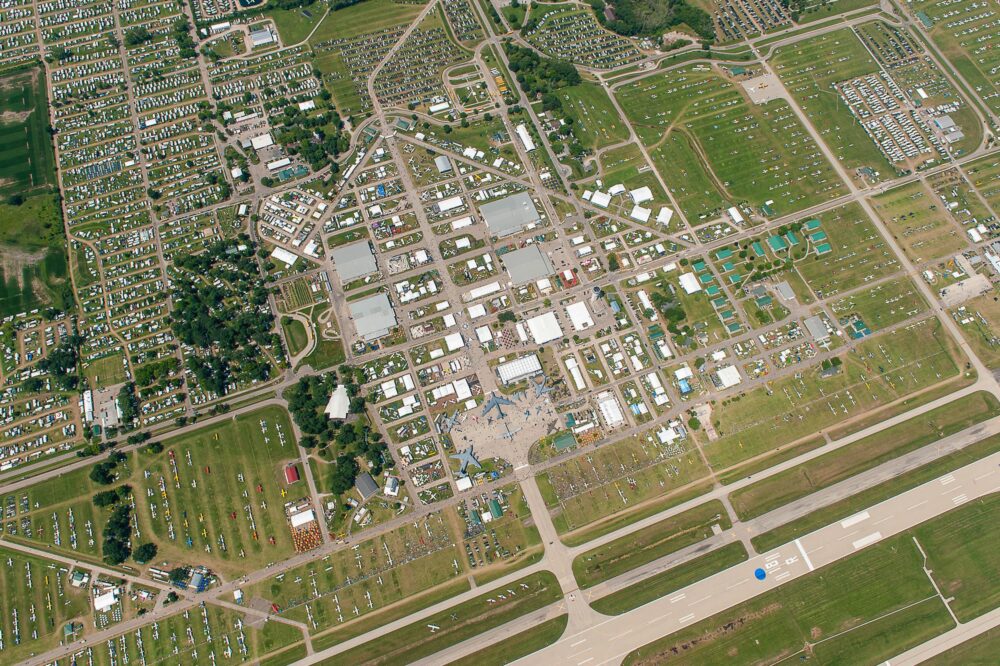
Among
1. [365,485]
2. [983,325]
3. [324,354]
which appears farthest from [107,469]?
[983,325]

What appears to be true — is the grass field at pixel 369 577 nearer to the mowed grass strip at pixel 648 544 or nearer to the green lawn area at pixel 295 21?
the mowed grass strip at pixel 648 544

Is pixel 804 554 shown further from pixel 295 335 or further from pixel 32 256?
pixel 32 256

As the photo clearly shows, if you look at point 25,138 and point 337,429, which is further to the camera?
point 25,138

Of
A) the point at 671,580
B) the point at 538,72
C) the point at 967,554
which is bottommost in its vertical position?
the point at 967,554

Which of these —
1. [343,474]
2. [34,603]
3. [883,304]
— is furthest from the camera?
[883,304]

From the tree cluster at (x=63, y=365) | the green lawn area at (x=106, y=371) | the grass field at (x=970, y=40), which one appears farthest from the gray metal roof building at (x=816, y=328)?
the tree cluster at (x=63, y=365)

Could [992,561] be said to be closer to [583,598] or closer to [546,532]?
[583,598]

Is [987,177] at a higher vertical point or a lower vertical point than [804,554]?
higher

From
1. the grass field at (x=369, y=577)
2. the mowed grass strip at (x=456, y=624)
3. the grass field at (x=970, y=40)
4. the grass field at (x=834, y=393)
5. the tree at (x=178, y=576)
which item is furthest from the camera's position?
the grass field at (x=970, y=40)
